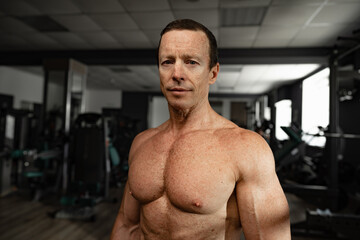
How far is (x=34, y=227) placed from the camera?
98.0 inches

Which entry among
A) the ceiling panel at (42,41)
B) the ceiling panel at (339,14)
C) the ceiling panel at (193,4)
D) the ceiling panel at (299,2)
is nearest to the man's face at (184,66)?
the ceiling panel at (193,4)

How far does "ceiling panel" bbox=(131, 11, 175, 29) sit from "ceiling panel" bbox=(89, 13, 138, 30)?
10 cm

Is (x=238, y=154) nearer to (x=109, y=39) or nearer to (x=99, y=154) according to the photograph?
(x=99, y=154)

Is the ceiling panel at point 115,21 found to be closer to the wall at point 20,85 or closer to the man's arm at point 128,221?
the man's arm at point 128,221

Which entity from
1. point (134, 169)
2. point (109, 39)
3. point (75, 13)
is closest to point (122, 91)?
point (109, 39)

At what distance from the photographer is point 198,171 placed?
0.57 m

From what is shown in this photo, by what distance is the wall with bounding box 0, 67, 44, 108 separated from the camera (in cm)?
576

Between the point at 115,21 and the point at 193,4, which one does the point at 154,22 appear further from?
the point at 193,4

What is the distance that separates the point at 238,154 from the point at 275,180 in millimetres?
97

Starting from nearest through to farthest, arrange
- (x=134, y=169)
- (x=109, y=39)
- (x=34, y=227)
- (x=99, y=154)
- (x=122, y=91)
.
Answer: (x=134, y=169) < (x=34, y=227) < (x=99, y=154) < (x=109, y=39) < (x=122, y=91)

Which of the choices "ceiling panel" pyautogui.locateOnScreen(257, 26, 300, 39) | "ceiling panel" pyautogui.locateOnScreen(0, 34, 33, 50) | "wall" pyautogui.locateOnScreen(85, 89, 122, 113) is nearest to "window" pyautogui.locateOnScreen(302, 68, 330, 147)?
"ceiling panel" pyautogui.locateOnScreen(257, 26, 300, 39)

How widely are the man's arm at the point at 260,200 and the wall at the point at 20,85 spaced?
260 inches

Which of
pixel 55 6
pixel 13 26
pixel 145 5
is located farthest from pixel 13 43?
pixel 145 5

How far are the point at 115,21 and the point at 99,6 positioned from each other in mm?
394
